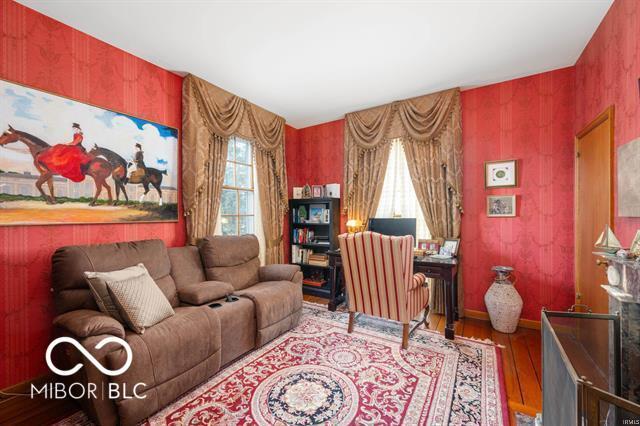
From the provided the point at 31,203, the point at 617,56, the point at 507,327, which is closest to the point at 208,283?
the point at 31,203

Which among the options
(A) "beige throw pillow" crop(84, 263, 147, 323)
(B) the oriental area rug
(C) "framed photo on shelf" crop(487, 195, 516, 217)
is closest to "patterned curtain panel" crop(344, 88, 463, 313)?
(C) "framed photo on shelf" crop(487, 195, 516, 217)

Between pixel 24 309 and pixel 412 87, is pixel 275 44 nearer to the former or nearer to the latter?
pixel 412 87

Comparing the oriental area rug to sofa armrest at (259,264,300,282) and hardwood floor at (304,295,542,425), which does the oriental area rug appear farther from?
sofa armrest at (259,264,300,282)

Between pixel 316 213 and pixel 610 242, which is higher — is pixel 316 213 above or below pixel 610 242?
above

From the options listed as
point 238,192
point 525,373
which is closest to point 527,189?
point 525,373

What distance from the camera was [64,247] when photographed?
2021 millimetres

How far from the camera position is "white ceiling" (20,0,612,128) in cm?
204

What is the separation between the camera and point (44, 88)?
2.11 meters

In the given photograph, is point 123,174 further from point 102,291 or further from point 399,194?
point 399,194

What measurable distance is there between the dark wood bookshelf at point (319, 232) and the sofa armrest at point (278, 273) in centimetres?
91

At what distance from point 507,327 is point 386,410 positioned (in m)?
1.89

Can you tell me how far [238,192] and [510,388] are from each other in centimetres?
351

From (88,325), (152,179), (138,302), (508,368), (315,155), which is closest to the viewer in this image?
(88,325)

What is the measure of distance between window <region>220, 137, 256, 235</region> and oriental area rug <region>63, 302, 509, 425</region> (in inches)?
66.0
